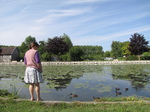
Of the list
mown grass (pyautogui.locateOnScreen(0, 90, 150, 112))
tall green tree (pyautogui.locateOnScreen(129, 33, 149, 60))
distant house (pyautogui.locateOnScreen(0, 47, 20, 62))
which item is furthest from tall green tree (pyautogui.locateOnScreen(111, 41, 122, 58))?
mown grass (pyautogui.locateOnScreen(0, 90, 150, 112))

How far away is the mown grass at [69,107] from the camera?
3363 mm

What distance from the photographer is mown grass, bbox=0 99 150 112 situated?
336 cm

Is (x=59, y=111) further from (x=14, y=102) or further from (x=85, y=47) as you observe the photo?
(x=85, y=47)

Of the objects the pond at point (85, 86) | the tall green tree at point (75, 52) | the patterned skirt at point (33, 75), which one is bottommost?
the pond at point (85, 86)

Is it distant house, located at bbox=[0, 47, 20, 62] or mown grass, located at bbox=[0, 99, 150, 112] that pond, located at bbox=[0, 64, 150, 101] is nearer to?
mown grass, located at bbox=[0, 99, 150, 112]

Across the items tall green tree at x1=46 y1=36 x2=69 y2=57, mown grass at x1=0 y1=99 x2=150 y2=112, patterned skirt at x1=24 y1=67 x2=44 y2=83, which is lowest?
mown grass at x1=0 y1=99 x2=150 y2=112

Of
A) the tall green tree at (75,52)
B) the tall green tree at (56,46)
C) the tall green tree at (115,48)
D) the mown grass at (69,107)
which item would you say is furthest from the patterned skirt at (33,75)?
the tall green tree at (115,48)

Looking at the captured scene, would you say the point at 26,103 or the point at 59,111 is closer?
the point at 59,111

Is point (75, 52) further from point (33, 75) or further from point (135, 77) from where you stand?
point (33, 75)

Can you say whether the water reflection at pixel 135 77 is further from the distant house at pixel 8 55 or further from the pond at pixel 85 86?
the distant house at pixel 8 55

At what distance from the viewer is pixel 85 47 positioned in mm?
64750

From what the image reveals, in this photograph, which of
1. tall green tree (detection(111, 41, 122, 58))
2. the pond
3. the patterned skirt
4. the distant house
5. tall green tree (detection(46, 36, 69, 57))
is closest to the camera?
the patterned skirt

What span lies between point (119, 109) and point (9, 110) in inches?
97.9

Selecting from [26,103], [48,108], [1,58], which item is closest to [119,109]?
[48,108]
